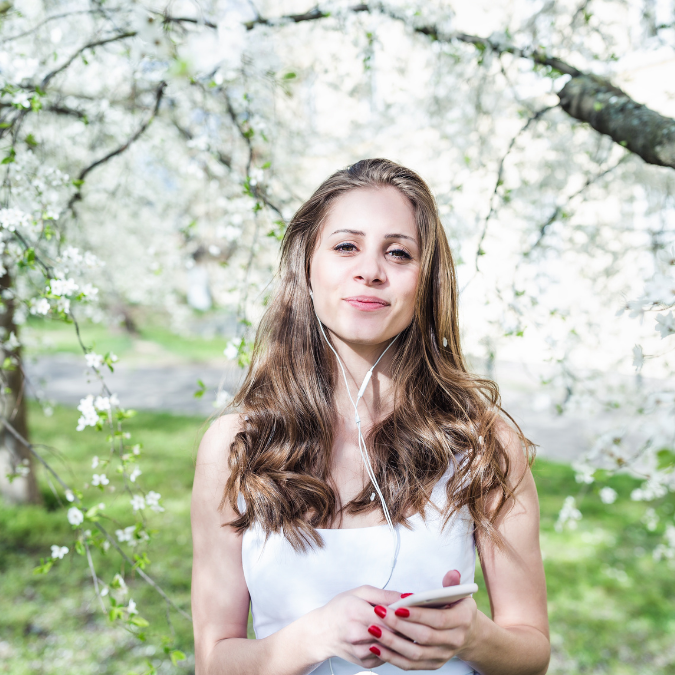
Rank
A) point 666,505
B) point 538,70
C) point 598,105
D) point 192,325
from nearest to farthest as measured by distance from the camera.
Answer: point 598,105, point 538,70, point 666,505, point 192,325

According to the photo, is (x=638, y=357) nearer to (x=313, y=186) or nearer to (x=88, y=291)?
(x=88, y=291)

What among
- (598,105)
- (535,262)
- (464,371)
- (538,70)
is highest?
(538,70)

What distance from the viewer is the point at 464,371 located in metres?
1.81

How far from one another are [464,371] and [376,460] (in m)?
0.43

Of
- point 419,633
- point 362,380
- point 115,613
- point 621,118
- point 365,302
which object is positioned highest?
point 621,118

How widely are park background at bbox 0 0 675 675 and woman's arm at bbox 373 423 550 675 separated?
39cm

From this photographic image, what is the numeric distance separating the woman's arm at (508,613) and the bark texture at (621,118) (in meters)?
1.03

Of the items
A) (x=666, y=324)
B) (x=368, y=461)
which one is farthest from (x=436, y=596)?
(x=666, y=324)

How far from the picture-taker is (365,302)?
1534 millimetres

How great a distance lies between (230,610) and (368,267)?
3.33 ft

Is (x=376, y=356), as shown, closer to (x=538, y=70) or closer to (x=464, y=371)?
(x=464, y=371)

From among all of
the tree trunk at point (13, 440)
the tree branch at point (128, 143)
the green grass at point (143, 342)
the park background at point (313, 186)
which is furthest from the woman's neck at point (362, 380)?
the green grass at point (143, 342)

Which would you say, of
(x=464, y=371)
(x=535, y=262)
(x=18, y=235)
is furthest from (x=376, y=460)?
(x=535, y=262)

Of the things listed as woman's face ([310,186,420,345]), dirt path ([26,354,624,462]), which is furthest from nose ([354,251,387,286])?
dirt path ([26,354,624,462])
